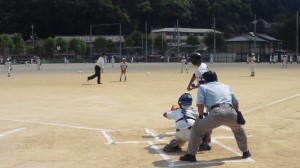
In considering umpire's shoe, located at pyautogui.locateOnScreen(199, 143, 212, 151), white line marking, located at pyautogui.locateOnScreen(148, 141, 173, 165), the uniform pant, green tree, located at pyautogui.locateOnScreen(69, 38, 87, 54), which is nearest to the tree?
green tree, located at pyautogui.locateOnScreen(69, 38, 87, 54)

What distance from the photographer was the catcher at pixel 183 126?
7973 mm

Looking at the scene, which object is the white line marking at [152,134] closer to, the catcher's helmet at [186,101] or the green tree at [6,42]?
the catcher's helmet at [186,101]

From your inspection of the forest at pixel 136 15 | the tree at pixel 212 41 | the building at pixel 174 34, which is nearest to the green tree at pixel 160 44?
the building at pixel 174 34

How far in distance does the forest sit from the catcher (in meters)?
94.3

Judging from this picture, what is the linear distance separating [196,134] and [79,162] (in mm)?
1975

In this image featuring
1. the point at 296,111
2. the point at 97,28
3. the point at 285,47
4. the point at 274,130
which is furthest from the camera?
the point at 97,28

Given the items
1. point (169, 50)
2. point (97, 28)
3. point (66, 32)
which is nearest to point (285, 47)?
point (169, 50)

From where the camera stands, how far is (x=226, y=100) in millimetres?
7195

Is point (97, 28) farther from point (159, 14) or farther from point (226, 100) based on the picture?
point (226, 100)

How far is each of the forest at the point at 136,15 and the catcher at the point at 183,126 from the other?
94280 millimetres

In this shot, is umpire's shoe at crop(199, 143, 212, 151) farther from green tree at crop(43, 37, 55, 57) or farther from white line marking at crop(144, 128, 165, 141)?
green tree at crop(43, 37, 55, 57)

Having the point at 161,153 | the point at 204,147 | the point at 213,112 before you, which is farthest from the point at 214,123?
the point at 161,153

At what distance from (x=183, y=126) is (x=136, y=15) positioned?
114182 mm

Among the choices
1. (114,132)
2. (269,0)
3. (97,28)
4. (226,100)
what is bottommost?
(114,132)
